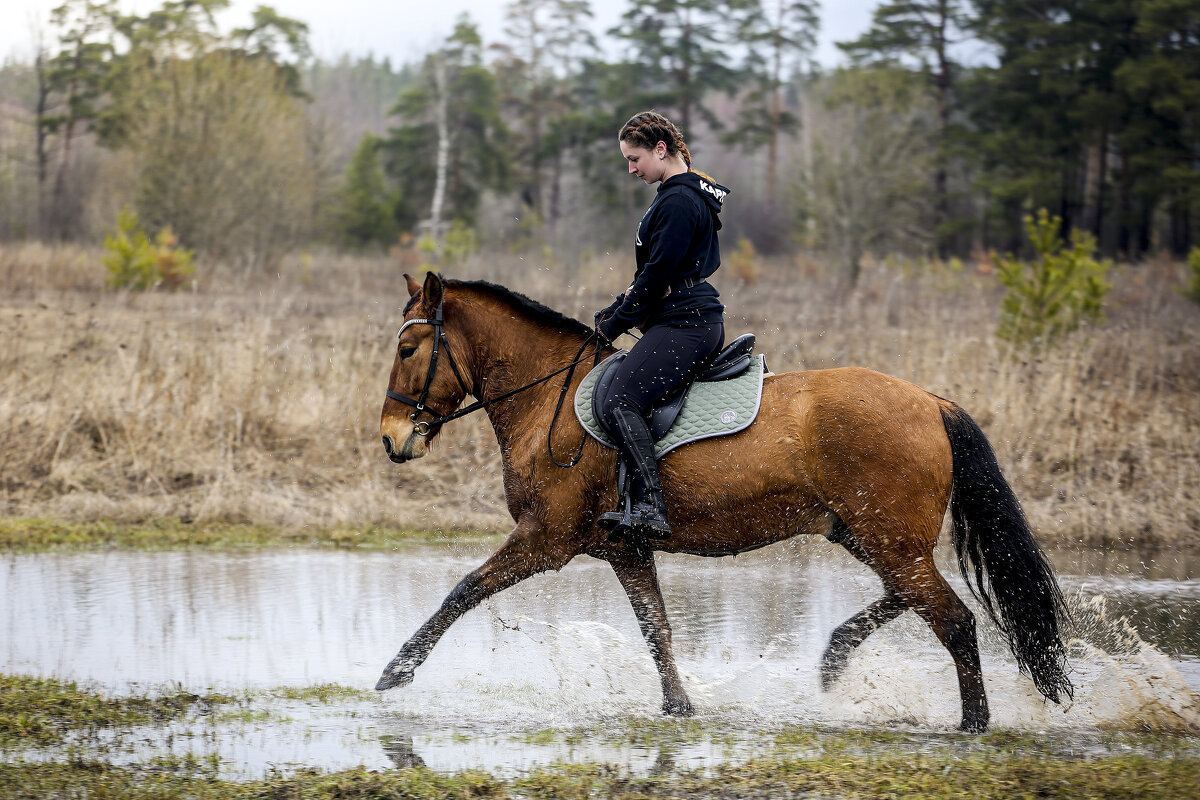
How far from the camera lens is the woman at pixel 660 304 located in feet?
18.2

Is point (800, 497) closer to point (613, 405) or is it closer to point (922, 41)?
point (613, 405)

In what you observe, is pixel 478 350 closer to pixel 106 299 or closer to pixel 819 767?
pixel 819 767

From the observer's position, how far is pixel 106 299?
21.8 m

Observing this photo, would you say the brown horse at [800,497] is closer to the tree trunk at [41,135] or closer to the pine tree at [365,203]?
the tree trunk at [41,135]

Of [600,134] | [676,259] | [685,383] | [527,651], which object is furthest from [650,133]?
[600,134]

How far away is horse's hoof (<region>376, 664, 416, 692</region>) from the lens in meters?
5.77

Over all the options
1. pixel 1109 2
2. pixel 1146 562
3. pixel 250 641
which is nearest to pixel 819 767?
pixel 250 641

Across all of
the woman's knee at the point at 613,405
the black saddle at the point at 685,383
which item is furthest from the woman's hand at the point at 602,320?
the woman's knee at the point at 613,405

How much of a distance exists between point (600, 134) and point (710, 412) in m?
42.8

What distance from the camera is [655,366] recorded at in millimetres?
5621

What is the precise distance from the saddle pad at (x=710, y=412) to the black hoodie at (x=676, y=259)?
0.35 m

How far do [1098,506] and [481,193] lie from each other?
133ft

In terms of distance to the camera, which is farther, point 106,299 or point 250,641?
point 106,299

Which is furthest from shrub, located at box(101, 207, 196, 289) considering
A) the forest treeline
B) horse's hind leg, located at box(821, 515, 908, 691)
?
horse's hind leg, located at box(821, 515, 908, 691)
